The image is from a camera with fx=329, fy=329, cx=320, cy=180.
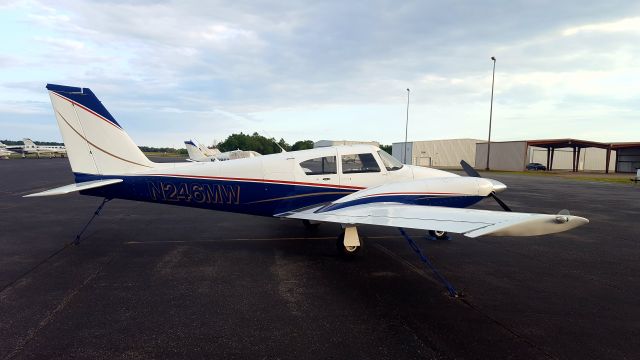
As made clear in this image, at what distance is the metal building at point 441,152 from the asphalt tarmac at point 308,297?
6367 cm

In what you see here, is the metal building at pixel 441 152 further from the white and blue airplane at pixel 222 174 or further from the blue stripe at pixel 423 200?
the blue stripe at pixel 423 200

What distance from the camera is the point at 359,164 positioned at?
8516mm

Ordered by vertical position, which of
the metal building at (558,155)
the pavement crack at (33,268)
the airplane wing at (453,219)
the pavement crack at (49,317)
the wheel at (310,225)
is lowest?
the pavement crack at (33,268)

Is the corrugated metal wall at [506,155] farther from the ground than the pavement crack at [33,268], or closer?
farther from the ground

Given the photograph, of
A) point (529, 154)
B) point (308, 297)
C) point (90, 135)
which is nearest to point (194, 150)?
point (90, 135)

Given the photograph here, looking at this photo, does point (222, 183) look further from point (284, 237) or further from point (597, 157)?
point (597, 157)

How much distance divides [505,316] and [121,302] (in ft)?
19.3

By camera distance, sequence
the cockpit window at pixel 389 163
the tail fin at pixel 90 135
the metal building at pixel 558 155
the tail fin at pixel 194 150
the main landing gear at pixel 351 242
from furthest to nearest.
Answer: the metal building at pixel 558 155 < the tail fin at pixel 194 150 < the cockpit window at pixel 389 163 < the tail fin at pixel 90 135 < the main landing gear at pixel 351 242

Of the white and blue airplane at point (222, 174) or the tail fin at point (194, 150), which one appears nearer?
the white and blue airplane at point (222, 174)

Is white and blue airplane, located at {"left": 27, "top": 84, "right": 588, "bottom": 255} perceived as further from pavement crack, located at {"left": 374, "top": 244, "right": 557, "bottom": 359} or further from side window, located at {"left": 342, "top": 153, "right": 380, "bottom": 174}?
pavement crack, located at {"left": 374, "top": 244, "right": 557, "bottom": 359}

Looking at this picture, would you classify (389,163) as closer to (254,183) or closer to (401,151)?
(254,183)

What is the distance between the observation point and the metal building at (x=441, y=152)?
71500mm

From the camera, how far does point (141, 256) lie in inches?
300

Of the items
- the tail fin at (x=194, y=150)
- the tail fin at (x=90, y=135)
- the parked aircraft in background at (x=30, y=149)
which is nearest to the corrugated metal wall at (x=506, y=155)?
the tail fin at (x=194, y=150)
